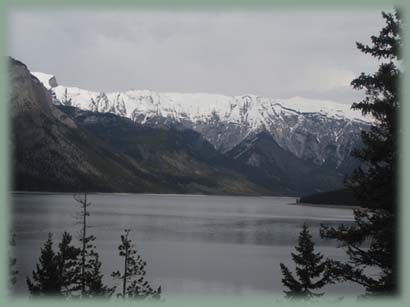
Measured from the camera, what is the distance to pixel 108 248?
297ft

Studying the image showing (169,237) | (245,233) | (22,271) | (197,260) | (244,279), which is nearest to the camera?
(22,271)

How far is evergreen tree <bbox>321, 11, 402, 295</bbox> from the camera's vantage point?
18.3 m

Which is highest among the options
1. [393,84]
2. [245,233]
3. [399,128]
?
[393,84]

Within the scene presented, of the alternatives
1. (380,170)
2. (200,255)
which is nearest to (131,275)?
(380,170)

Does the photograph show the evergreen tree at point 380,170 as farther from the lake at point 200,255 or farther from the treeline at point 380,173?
the lake at point 200,255

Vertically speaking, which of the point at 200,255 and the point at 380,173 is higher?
the point at 380,173

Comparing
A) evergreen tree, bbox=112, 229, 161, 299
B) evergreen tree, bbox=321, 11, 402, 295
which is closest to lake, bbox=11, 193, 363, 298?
evergreen tree, bbox=112, 229, 161, 299

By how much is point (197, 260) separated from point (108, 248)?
14.4m

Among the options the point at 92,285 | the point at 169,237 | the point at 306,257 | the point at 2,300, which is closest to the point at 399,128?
the point at 2,300

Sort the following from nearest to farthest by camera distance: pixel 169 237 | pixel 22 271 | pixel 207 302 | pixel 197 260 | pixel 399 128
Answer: pixel 207 302 < pixel 399 128 < pixel 22 271 < pixel 197 260 < pixel 169 237

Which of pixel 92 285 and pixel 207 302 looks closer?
pixel 207 302

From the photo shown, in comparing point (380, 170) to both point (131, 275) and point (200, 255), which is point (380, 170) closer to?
point (131, 275)

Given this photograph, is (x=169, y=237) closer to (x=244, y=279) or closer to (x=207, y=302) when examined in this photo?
(x=244, y=279)

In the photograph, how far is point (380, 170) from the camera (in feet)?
61.4
